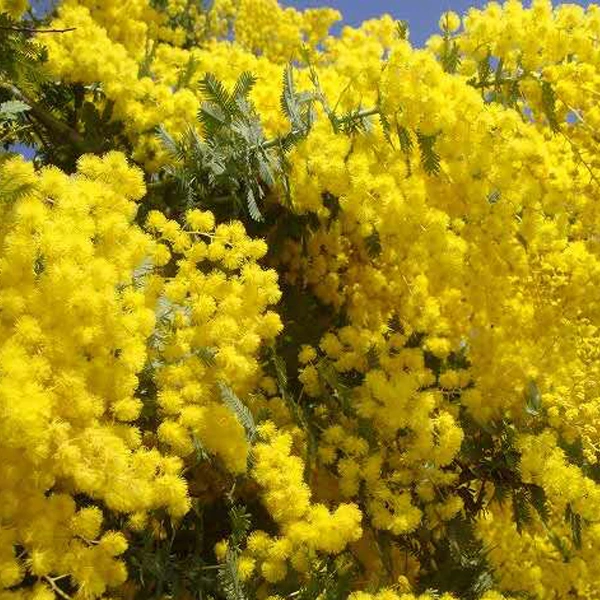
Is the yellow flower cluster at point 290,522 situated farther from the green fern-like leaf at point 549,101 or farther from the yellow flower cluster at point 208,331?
the green fern-like leaf at point 549,101

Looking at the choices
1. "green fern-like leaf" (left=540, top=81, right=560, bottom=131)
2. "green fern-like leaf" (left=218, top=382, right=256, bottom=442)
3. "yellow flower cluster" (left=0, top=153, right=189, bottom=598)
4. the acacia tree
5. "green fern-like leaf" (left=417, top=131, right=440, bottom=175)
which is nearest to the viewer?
"yellow flower cluster" (left=0, top=153, right=189, bottom=598)

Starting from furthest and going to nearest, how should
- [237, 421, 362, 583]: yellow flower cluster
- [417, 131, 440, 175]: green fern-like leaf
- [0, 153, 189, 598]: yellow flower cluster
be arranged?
1. [417, 131, 440, 175]: green fern-like leaf
2. [237, 421, 362, 583]: yellow flower cluster
3. [0, 153, 189, 598]: yellow flower cluster

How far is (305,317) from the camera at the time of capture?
4.34 metres

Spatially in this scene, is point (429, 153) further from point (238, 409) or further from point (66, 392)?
point (66, 392)

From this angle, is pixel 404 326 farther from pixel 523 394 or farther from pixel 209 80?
pixel 209 80

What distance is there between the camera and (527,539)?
4.89 m

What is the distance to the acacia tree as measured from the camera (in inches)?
109

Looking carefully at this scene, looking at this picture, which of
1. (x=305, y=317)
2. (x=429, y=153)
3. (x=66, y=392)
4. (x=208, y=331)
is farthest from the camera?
(x=305, y=317)

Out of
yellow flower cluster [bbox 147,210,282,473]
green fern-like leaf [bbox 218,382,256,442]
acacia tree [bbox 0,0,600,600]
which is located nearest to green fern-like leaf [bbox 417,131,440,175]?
acacia tree [bbox 0,0,600,600]

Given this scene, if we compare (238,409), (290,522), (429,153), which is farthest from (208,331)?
(429,153)

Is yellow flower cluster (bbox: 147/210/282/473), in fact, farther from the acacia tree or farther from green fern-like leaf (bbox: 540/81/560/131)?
green fern-like leaf (bbox: 540/81/560/131)

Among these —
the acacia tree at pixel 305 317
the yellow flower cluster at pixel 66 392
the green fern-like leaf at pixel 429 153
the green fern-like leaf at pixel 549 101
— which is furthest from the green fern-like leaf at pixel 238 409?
the green fern-like leaf at pixel 549 101

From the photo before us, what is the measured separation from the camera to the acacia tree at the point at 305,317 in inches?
109

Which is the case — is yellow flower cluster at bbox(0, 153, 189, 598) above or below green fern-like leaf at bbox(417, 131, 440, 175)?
Result: below
